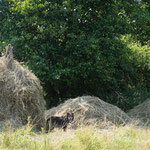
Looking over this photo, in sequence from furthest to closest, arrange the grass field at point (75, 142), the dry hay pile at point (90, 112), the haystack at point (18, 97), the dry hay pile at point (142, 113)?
the dry hay pile at point (142, 113), the dry hay pile at point (90, 112), the haystack at point (18, 97), the grass field at point (75, 142)

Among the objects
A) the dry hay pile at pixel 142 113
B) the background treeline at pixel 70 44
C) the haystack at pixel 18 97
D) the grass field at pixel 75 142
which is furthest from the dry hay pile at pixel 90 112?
the grass field at pixel 75 142

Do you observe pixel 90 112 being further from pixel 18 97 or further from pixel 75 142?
pixel 75 142

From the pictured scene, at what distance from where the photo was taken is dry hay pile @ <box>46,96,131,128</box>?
339 inches

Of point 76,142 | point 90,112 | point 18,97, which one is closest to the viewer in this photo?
point 76,142

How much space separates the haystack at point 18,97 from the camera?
24.6 feet

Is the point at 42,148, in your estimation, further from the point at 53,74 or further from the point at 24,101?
the point at 53,74

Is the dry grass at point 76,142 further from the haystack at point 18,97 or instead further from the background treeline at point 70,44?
the background treeline at point 70,44

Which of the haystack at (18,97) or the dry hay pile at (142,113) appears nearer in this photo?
the haystack at (18,97)

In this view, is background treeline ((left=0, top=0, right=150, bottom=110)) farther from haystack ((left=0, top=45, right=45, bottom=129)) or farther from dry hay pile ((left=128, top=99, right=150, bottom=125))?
haystack ((left=0, top=45, right=45, bottom=129))

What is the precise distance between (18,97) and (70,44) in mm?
4746

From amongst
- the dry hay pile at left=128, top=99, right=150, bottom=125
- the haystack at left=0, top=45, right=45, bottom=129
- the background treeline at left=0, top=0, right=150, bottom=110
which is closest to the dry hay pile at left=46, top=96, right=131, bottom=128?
the haystack at left=0, top=45, right=45, bottom=129

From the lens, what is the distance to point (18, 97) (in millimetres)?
7516

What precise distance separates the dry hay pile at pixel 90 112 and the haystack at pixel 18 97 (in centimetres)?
142

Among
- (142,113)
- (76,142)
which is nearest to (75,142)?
(76,142)
